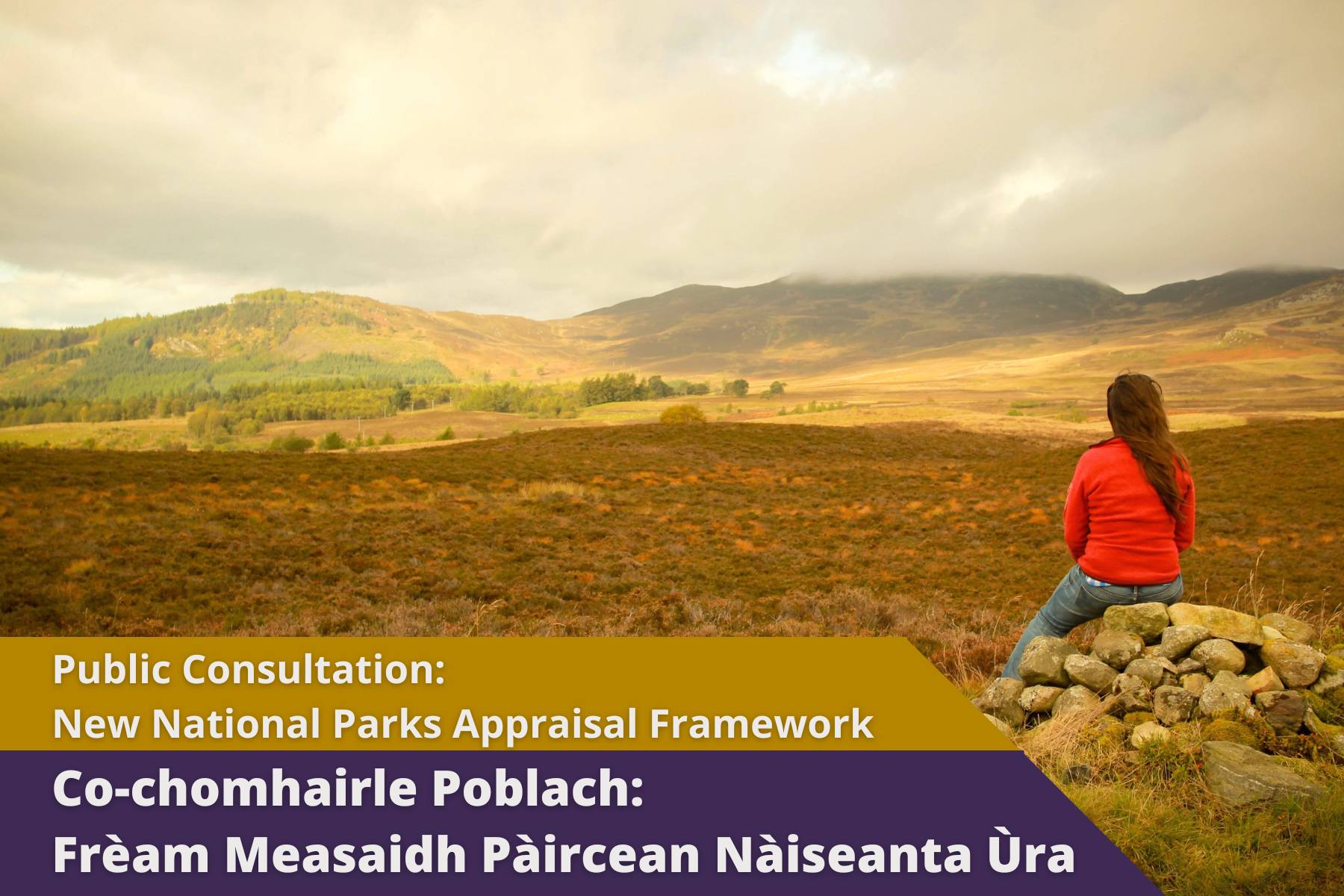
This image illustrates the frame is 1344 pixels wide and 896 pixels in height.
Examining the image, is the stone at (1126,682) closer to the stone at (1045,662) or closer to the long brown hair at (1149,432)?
the stone at (1045,662)

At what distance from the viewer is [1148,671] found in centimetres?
431

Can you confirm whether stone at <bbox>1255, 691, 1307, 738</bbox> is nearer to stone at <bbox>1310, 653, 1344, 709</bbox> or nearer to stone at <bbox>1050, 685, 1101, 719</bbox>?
stone at <bbox>1310, 653, 1344, 709</bbox>

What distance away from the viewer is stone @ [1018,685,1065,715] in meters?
4.46

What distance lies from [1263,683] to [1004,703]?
4.48 ft

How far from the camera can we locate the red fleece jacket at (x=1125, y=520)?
4027mm

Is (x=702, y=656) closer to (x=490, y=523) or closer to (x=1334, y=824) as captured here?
(x=1334, y=824)

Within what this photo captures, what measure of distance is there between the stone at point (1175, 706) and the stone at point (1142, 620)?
23.5 inches

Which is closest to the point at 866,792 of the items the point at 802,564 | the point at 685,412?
the point at 802,564

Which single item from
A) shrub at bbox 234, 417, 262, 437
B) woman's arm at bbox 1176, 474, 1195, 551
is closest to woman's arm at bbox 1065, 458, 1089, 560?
woman's arm at bbox 1176, 474, 1195, 551

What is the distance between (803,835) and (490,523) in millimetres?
14674

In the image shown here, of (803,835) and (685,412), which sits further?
(685,412)

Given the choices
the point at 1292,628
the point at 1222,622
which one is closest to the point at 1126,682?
the point at 1222,622

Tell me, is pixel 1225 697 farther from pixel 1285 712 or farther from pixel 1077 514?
pixel 1077 514

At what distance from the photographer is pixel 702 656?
12.2 feet
